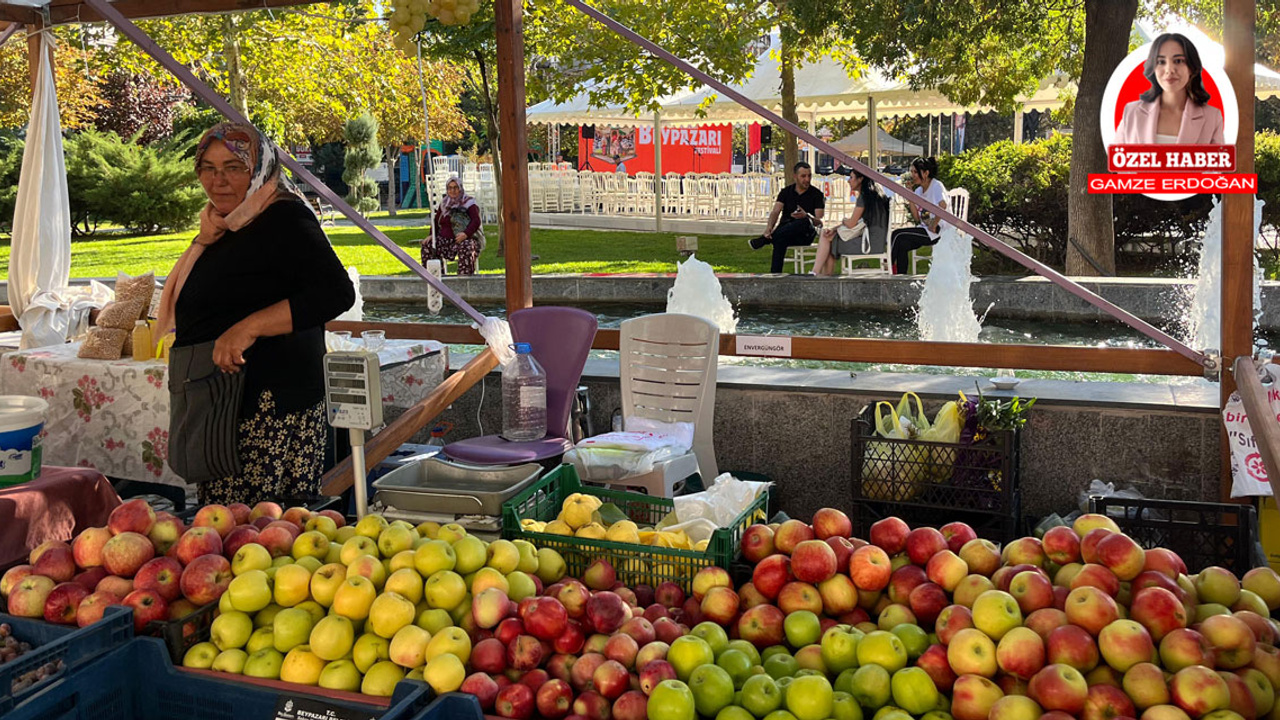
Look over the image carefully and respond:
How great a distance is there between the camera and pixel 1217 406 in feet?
14.8

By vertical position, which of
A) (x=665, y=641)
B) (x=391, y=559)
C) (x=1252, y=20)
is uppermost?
(x=1252, y=20)

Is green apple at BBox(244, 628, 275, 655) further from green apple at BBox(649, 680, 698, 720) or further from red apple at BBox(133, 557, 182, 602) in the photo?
green apple at BBox(649, 680, 698, 720)

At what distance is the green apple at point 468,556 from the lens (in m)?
2.33

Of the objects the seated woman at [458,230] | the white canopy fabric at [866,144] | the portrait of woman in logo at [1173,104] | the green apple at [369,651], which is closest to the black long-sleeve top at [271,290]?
the green apple at [369,651]

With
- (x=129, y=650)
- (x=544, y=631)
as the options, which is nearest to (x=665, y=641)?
(x=544, y=631)

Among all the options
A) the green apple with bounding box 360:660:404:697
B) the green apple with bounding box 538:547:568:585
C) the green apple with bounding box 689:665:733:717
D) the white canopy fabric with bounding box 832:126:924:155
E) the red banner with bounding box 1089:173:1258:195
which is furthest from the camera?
the white canopy fabric with bounding box 832:126:924:155

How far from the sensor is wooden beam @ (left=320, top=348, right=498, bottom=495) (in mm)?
3654

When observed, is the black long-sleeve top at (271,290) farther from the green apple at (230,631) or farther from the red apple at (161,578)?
the green apple at (230,631)

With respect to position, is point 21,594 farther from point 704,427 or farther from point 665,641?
point 704,427

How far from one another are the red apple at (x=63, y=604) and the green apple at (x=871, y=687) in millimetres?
1600

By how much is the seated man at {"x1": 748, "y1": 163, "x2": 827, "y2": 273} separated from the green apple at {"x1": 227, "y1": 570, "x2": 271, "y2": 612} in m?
10.5

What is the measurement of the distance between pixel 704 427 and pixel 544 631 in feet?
9.38

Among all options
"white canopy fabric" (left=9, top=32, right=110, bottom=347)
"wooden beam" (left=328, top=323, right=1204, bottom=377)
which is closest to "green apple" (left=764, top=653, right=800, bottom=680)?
"wooden beam" (left=328, top=323, right=1204, bottom=377)

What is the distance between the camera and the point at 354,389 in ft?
8.43
